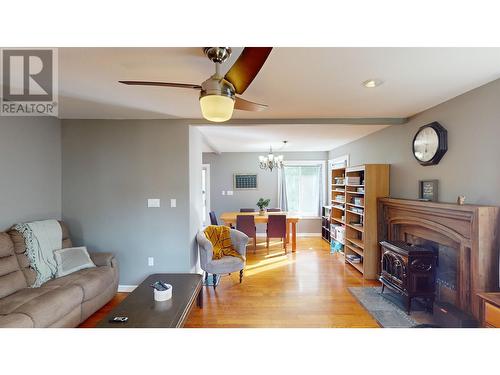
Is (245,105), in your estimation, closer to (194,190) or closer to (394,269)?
(194,190)

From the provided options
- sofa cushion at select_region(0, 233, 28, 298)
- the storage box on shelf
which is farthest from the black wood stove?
sofa cushion at select_region(0, 233, 28, 298)

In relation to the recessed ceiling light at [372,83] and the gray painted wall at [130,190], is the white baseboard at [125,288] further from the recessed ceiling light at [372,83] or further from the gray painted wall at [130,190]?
the recessed ceiling light at [372,83]

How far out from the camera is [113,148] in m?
3.19

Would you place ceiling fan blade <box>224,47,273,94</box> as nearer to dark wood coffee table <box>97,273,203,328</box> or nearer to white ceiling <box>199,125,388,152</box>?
dark wood coffee table <box>97,273,203,328</box>

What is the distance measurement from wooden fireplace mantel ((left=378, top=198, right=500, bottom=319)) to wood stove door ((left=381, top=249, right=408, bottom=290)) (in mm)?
428

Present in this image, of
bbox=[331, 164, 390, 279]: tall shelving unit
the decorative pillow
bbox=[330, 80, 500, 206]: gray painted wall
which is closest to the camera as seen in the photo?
bbox=[330, 80, 500, 206]: gray painted wall

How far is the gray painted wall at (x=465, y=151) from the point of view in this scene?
78.3 inches

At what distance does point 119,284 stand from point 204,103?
10.1 ft

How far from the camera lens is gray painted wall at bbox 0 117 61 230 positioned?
250cm

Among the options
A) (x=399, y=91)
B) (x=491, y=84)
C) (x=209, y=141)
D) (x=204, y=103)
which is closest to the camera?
(x=204, y=103)

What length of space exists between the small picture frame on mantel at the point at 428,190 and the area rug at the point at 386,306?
4.15ft

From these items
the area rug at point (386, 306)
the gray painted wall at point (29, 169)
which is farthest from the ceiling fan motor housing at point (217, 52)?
the area rug at point (386, 306)
